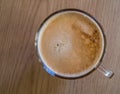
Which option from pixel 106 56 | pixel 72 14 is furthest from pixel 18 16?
pixel 106 56

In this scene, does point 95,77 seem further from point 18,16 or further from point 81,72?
point 18,16

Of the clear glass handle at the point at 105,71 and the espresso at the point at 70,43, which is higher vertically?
the espresso at the point at 70,43

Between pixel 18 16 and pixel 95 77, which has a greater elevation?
pixel 18 16

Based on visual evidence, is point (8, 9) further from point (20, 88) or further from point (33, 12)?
point (20, 88)

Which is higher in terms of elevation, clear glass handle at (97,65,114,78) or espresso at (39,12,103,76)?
espresso at (39,12,103,76)
